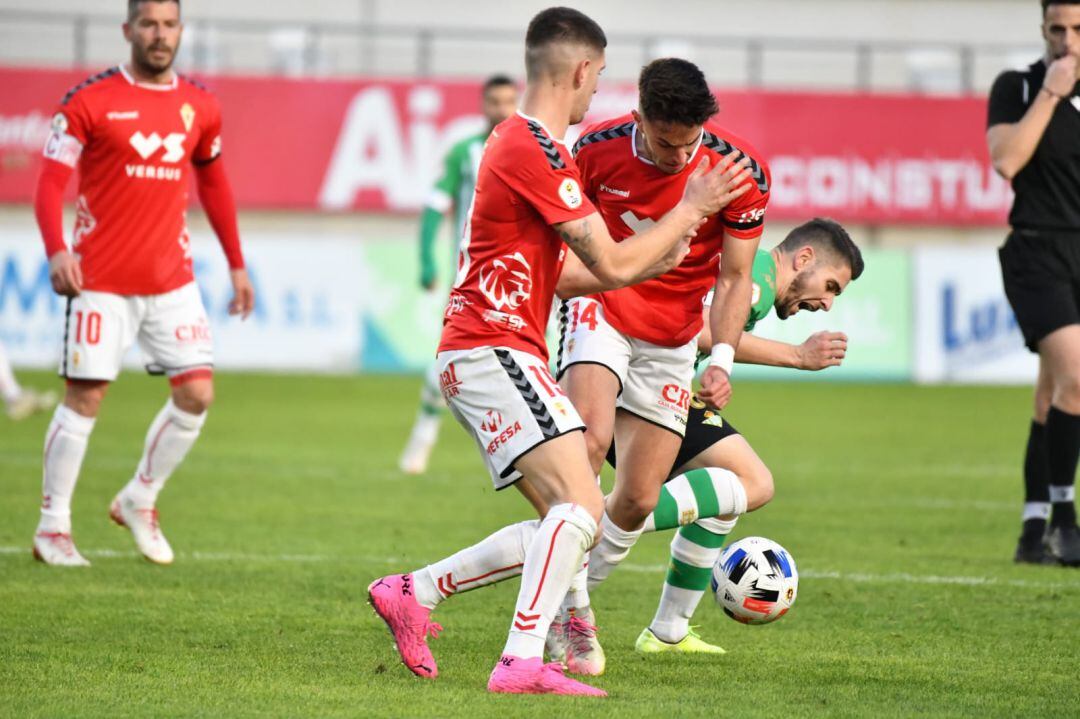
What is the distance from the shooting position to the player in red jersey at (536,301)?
16.4ft

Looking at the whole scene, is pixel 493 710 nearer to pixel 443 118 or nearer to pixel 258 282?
pixel 258 282

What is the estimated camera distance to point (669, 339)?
6.04 meters

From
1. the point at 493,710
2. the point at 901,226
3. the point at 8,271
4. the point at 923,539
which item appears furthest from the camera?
the point at 901,226

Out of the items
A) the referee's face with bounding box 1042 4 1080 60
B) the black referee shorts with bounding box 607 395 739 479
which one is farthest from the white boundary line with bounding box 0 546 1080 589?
the referee's face with bounding box 1042 4 1080 60

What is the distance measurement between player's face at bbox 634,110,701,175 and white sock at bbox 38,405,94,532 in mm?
3291

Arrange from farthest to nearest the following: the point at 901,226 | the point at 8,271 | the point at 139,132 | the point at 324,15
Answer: the point at 324,15 < the point at 901,226 < the point at 8,271 < the point at 139,132

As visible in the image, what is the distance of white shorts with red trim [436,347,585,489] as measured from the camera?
16.6 ft

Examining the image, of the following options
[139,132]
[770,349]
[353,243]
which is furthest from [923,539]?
[353,243]

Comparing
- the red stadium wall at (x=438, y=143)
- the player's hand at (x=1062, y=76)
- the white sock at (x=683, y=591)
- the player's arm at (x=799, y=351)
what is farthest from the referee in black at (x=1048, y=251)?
the red stadium wall at (x=438, y=143)

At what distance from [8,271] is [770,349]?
15.5m

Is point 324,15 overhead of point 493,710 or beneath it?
overhead

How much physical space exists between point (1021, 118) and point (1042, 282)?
792 millimetres

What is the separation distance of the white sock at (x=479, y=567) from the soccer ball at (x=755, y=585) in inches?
35.5

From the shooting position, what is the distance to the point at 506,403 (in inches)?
200
